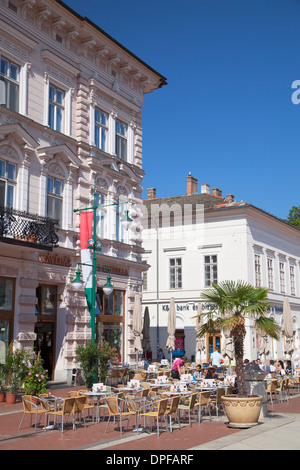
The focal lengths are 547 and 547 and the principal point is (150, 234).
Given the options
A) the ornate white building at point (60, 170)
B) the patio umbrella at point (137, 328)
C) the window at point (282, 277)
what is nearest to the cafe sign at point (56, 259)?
the ornate white building at point (60, 170)

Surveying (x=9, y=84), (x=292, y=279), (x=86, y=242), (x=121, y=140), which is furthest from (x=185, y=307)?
(x=9, y=84)

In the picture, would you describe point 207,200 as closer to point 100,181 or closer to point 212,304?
point 100,181

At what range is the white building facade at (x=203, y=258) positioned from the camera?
38594 mm

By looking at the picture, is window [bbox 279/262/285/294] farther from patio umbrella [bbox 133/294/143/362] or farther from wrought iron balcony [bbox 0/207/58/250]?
wrought iron balcony [bbox 0/207/58/250]

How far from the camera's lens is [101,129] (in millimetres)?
24891

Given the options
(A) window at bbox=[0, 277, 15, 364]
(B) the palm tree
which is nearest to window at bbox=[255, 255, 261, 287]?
(A) window at bbox=[0, 277, 15, 364]

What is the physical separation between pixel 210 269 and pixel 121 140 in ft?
53.2

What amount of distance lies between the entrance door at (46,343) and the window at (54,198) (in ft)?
13.6

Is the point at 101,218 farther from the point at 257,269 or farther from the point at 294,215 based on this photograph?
the point at 294,215

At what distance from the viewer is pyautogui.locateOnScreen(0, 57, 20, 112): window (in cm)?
1939

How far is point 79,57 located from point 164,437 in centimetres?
1702

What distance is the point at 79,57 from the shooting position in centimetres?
2333
